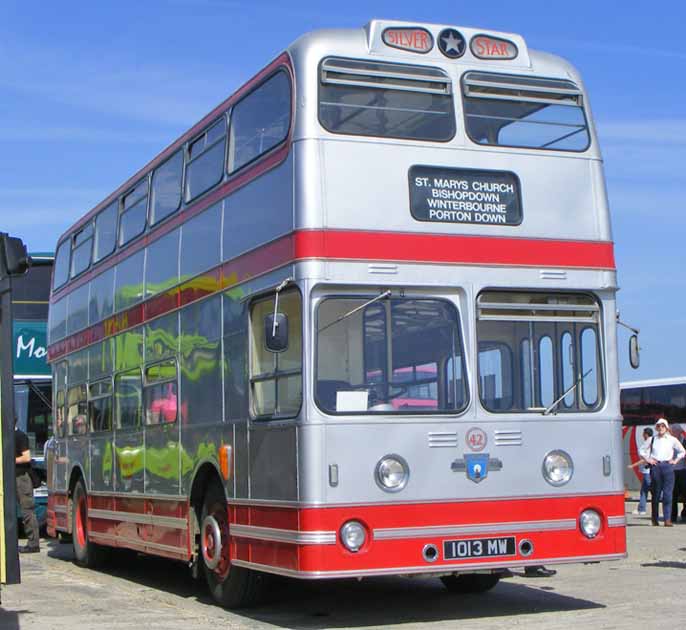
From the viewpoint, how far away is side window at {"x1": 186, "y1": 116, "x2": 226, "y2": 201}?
13.0m

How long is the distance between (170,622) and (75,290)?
8723 mm

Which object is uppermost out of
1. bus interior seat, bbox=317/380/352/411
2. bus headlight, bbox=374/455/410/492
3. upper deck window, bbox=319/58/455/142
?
upper deck window, bbox=319/58/455/142

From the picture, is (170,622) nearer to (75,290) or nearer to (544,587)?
(544,587)

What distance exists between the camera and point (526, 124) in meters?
11.7

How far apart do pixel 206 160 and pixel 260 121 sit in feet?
5.41

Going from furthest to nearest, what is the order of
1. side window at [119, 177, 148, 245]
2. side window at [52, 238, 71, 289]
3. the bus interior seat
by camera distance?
side window at [52, 238, 71, 289], side window at [119, 177, 148, 245], the bus interior seat

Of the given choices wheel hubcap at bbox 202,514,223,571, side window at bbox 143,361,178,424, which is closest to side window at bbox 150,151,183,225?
side window at bbox 143,361,178,424

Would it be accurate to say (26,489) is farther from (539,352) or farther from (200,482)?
(539,352)

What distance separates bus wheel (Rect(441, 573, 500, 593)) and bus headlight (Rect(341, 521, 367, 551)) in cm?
274

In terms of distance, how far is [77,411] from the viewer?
18938 mm

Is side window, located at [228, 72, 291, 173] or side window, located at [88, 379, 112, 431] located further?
side window, located at [88, 379, 112, 431]

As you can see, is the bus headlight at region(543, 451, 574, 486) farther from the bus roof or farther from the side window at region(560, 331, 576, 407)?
the bus roof

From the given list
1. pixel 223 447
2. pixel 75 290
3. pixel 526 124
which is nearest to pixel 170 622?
pixel 223 447

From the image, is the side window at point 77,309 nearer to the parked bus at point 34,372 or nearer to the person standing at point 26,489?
the person standing at point 26,489
